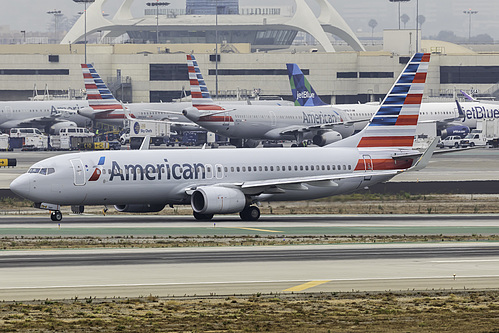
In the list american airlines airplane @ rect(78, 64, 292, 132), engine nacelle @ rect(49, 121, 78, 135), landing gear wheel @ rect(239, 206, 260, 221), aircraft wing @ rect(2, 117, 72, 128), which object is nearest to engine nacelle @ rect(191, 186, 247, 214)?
landing gear wheel @ rect(239, 206, 260, 221)

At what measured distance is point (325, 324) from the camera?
1038 inches

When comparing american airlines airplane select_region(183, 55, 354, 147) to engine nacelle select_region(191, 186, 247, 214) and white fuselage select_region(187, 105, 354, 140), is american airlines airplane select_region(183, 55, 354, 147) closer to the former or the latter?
white fuselage select_region(187, 105, 354, 140)

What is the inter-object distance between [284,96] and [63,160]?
483 feet

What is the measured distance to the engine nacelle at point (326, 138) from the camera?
10988 cm

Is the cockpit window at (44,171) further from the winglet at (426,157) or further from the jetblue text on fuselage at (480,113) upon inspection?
the jetblue text on fuselage at (480,113)

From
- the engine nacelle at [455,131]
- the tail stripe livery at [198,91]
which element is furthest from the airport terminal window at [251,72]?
the tail stripe livery at [198,91]

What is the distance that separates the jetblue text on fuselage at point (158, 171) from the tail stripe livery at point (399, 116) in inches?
428

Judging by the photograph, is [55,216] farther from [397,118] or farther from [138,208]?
[397,118]

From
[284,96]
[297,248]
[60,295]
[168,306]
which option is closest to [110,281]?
[60,295]

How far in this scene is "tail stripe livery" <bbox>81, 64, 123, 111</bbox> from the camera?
135 metres

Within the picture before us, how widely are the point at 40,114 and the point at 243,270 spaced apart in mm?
118941

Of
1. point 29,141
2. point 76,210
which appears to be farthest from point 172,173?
point 29,141

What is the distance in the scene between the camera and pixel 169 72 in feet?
641

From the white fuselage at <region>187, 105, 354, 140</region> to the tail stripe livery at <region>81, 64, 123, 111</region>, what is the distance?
30158 millimetres
